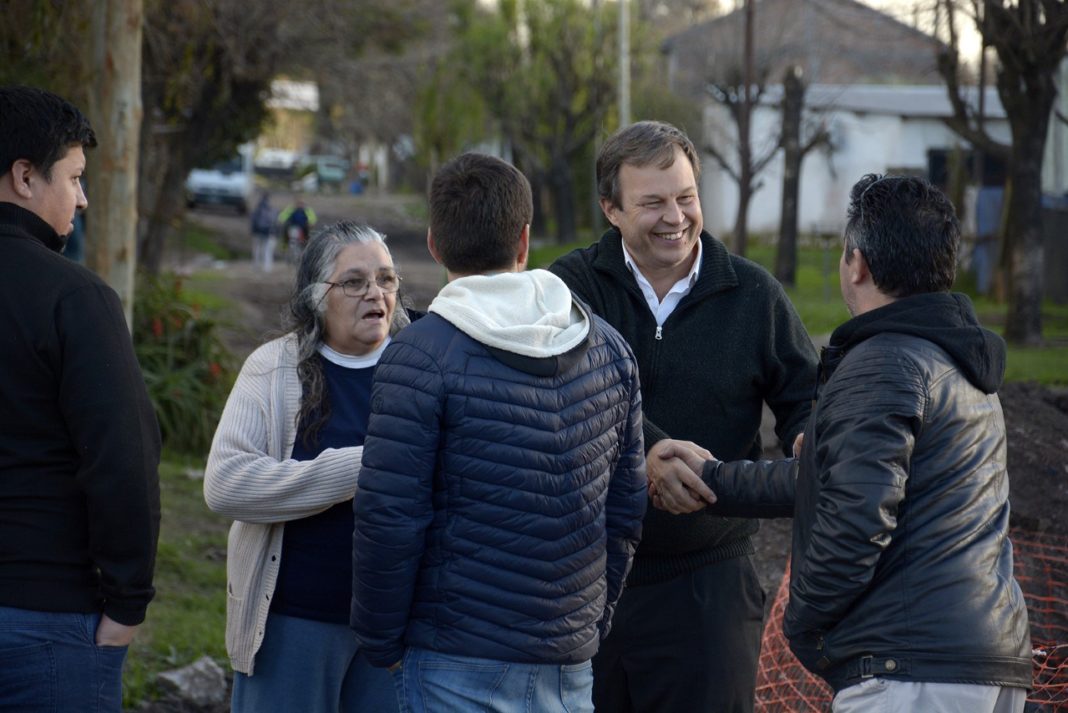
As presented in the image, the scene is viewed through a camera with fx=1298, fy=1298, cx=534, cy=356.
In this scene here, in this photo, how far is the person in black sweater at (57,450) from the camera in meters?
2.88

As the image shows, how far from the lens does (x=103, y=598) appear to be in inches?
118

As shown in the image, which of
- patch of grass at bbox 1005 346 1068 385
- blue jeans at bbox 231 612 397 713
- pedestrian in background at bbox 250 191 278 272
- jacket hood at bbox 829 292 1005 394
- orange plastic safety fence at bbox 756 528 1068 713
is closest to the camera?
jacket hood at bbox 829 292 1005 394

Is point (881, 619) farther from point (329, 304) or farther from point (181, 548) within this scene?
point (181, 548)

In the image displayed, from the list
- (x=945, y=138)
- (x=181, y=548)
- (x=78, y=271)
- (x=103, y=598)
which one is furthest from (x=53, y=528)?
(x=945, y=138)

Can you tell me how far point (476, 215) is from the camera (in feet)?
9.53

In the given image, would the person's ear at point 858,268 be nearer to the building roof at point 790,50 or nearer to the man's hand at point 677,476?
the man's hand at point 677,476

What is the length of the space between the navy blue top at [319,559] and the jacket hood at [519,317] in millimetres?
839

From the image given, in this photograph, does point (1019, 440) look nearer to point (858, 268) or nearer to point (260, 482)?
point (858, 268)

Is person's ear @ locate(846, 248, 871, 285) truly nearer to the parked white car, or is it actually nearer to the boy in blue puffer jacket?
the boy in blue puffer jacket

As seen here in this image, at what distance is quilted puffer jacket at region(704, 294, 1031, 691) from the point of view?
2.72m

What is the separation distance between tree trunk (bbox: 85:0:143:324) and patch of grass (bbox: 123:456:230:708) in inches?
57.6

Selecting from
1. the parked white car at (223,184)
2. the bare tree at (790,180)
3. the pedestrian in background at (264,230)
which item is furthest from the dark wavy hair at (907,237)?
the parked white car at (223,184)

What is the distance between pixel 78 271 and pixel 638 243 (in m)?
1.58

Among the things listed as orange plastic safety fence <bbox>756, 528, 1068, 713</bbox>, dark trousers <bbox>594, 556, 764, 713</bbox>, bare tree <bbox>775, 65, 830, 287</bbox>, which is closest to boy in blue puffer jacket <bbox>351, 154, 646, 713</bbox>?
dark trousers <bbox>594, 556, 764, 713</bbox>
